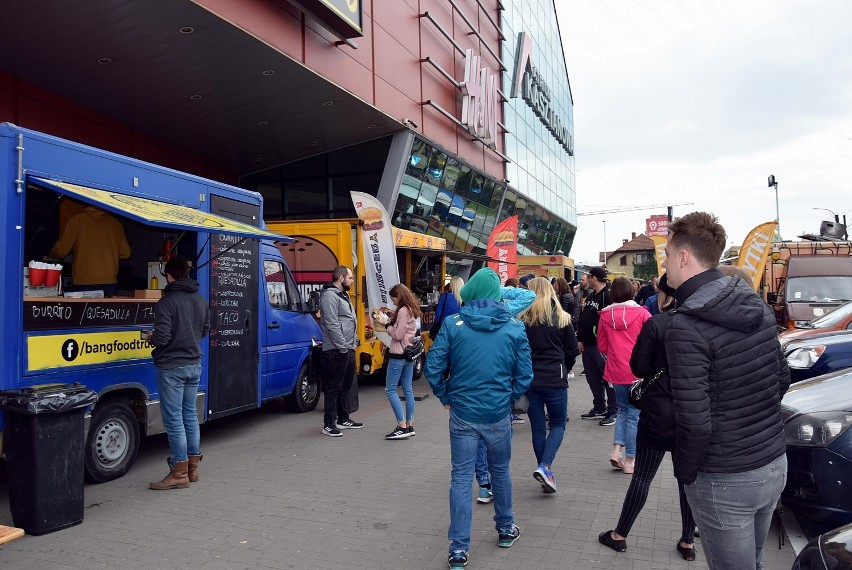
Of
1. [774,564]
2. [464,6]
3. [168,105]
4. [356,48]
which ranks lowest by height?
[774,564]

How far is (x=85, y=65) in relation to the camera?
11078mm

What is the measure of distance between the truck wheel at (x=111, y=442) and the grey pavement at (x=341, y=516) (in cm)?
15

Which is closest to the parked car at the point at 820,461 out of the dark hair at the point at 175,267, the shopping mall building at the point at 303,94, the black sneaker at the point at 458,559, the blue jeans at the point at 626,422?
the blue jeans at the point at 626,422

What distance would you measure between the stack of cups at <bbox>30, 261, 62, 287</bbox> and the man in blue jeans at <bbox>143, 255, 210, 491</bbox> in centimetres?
82

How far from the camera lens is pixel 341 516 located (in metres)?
5.02

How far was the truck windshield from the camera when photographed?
534 inches

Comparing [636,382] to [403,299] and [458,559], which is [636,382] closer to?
[458,559]

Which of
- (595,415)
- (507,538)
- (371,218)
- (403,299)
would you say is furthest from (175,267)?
(595,415)

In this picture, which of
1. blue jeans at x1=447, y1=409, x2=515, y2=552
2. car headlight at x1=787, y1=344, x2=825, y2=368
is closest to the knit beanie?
blue jeans at x1=447, y1=409, x2=515, y2=552

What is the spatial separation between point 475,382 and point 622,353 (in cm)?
247

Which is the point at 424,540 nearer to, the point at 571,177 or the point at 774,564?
the point at 774,564

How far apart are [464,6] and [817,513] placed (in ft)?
70.6

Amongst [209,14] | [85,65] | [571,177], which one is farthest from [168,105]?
[571,177]

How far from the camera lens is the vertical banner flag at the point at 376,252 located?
10.1 metres
